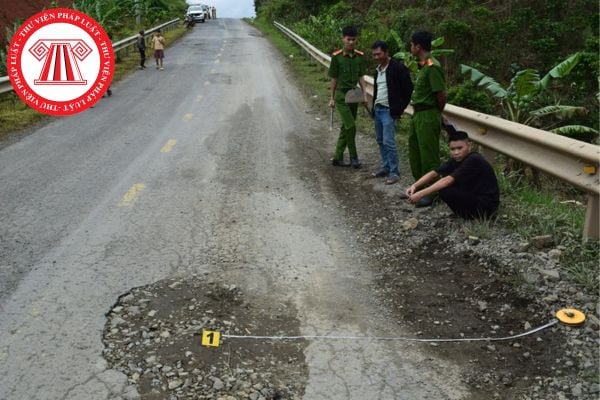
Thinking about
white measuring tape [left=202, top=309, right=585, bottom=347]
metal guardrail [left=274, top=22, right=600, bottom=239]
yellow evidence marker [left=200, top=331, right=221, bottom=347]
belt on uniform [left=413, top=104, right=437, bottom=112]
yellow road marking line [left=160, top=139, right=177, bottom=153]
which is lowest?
white measuring tape [left=202, top=309, right=585, bottom=347]

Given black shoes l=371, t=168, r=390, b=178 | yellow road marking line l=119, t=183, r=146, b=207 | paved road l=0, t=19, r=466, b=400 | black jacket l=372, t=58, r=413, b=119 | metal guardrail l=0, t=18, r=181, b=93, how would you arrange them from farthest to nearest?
metal guardrail l=0, t=18, r=181, b=93
black shoes l=371, t=168, r=390, b=178
black jacket l=372, t=58, r=413, b=119
yellow road marking line l=119, t=183, r=146, b=207
paved road l=0, t=19, r=466, b=400

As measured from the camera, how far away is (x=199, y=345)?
12.7 feet

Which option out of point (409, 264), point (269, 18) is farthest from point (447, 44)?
point (269, 18)

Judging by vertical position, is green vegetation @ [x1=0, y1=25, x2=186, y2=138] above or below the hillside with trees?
below

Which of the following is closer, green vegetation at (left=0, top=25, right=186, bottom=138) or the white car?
green vegetation at (left=0, top=25, right=186, bottom=138)

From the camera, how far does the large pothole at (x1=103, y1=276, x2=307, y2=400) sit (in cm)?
347

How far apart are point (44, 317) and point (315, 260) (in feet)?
7.44

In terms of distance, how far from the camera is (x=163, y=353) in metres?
3.78

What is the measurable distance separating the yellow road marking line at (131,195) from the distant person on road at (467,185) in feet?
10.7

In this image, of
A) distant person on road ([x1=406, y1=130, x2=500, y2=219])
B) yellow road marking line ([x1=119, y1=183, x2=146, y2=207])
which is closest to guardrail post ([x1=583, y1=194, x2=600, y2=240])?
distant person on road ([x1=406, y1=130, x2=500, y2=219])

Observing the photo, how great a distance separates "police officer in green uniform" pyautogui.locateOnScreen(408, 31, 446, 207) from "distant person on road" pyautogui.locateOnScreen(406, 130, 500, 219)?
801 mm

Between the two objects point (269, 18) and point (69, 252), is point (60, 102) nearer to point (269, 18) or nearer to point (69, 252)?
point (69, 252)

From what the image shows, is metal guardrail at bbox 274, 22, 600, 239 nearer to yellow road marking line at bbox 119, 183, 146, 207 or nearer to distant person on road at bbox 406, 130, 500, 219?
distant person on road at bbox 406, 130, 500, 219

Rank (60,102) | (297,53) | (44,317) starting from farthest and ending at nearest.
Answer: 1. (297,53)
2. (60,102)
3. (44,317)
